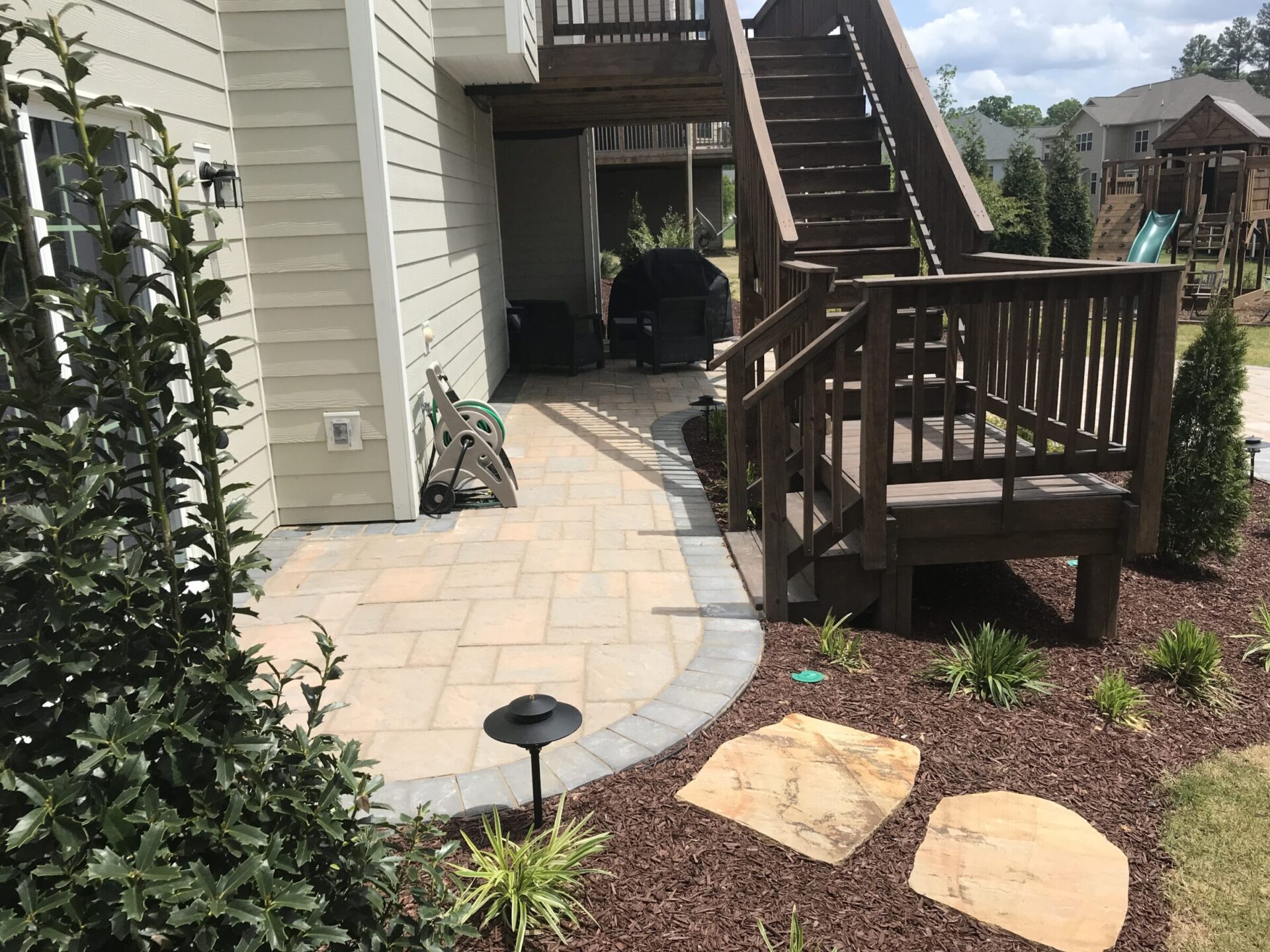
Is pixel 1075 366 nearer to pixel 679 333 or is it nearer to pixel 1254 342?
pixel 679 333

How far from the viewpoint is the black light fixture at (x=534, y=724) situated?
7.95 feet

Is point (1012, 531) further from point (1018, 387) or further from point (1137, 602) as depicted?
point (1137, 602)

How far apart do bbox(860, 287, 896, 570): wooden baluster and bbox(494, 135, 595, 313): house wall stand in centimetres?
930

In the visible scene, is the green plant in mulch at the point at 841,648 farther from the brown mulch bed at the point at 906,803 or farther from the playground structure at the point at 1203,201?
the playground structure at the point at 1203,201

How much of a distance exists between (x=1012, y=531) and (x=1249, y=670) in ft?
3.47

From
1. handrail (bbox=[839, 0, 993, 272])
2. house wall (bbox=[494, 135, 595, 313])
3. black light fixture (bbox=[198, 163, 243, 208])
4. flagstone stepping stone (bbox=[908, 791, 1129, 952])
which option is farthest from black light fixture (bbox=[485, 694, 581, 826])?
house wall (bbox=[494, 135, 595, 313])

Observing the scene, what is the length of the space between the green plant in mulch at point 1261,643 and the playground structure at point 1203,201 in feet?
14.4

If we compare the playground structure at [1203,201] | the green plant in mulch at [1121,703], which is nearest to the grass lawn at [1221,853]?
the green plant in mulch at [1121,703]

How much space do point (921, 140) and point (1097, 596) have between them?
3.42 metres

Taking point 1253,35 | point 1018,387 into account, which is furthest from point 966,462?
point 1253,35

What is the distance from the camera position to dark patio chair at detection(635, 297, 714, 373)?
1033 centimetres

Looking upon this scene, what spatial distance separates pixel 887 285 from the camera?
141 inches

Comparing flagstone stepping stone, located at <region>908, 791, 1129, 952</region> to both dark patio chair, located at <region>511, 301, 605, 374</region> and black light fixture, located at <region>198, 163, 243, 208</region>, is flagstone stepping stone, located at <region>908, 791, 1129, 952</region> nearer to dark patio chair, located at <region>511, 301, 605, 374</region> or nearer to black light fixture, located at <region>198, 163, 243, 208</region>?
black light fixture, located at <region>198, 163, 243, 208</region>

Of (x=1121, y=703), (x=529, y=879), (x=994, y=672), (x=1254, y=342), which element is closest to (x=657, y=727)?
(x=529, y=879)
